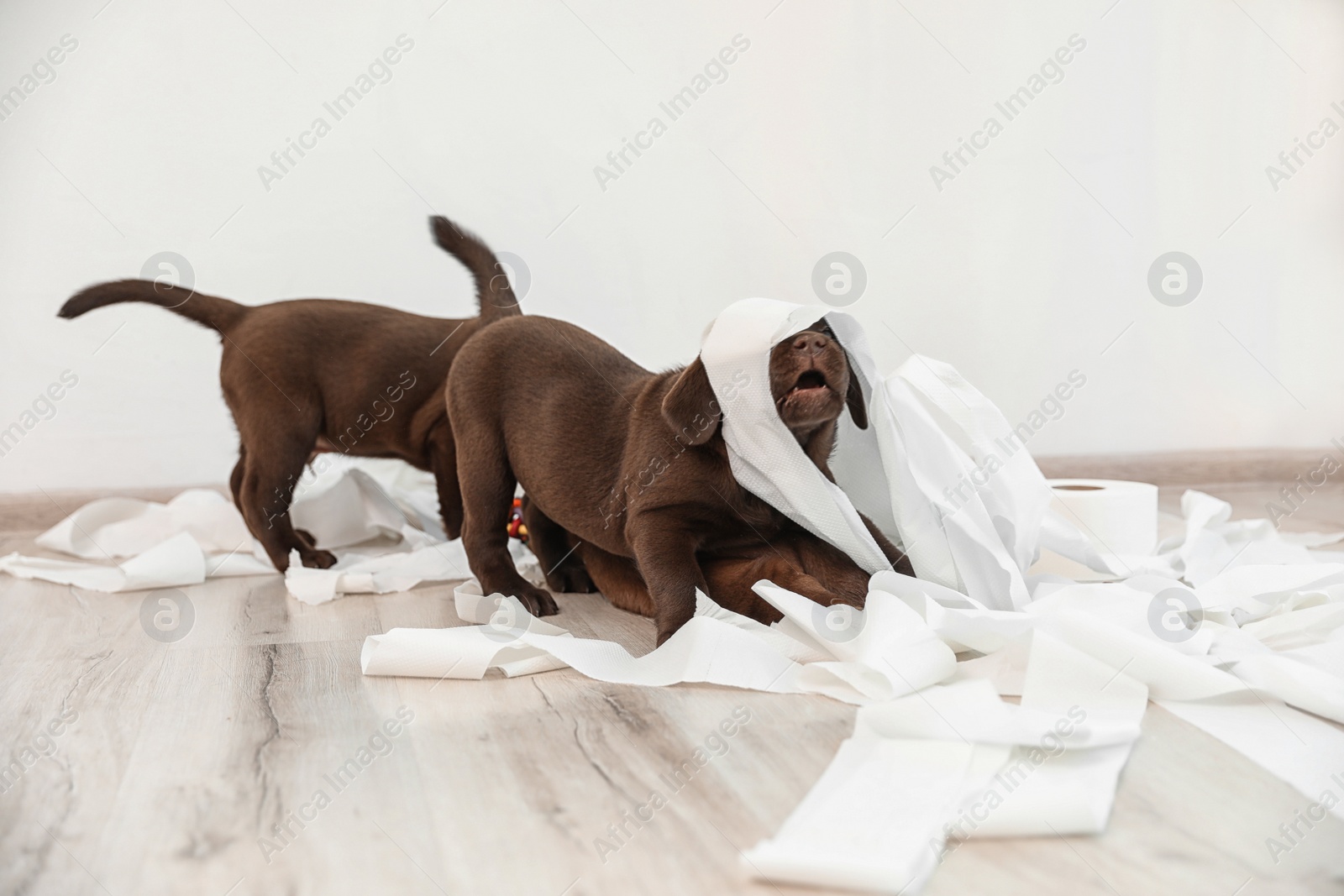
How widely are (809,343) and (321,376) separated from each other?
3.11 feet

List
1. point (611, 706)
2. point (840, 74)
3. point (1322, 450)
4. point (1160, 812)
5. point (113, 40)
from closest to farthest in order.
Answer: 1. point (1160, 812)
2. point (611, 706)
3. point (113, 40)
4. point (840, 74)
5. point (1322, 450)

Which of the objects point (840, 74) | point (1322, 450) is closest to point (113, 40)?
point (840, 74)

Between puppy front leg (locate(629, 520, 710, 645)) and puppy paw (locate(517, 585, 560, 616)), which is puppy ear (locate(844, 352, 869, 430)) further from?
puppy paw (locate(517, 585, 560, 616))

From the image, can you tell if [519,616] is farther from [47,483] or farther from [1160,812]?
[47,483]

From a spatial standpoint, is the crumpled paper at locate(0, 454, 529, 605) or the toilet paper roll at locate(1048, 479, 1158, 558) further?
the crumpled paper at locate(0, 454, 529, 605)

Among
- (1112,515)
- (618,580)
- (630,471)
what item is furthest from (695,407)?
(1112,515)

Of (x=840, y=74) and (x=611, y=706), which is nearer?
(x=611, y=706)

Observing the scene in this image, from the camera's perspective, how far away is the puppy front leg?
1.24 m

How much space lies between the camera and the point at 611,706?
1058 mm

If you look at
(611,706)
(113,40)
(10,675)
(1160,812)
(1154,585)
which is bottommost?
(10,675)

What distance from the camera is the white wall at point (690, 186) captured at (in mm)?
2381

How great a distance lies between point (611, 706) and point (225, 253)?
181 cm

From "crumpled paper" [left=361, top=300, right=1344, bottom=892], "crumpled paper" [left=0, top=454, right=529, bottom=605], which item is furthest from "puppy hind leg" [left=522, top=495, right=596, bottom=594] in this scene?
"crumpled paper" [left=361, top=300, right=1344, bottom=892]

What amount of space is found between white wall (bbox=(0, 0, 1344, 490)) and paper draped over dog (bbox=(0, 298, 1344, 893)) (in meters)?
0.92
